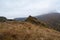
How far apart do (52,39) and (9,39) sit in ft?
14.0

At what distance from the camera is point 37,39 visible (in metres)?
16.6

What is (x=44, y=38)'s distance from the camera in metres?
17.3

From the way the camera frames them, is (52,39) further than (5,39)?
Yes

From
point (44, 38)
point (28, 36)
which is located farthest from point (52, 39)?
point (28, 36)

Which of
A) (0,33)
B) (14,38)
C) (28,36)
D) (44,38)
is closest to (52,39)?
(44,38)

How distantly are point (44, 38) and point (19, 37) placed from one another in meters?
2.51

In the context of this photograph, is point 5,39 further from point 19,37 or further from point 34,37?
point 34,37

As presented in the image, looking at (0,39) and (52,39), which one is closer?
(0,39)

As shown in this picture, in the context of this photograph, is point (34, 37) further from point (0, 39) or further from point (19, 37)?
point (0, 39)

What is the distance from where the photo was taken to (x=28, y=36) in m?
17.0

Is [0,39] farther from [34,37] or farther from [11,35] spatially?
[34,37]

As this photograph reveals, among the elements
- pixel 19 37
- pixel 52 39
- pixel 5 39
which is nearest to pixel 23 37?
pixel 19 37

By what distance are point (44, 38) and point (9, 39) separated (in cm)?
347

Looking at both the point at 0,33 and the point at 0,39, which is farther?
the point at 0,33
